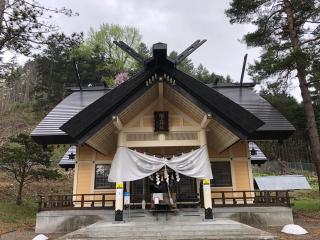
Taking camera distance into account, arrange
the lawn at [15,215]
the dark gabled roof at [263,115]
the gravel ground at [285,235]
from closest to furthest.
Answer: the gravel ground at [285,235] < the dark gabled roof at [263,115] < the lawn at [15,215]

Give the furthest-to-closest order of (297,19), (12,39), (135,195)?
(297,19) < (135,195) < (12,39)

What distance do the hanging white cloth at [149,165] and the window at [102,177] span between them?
9.29 ft

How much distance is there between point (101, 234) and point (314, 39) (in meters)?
12.4

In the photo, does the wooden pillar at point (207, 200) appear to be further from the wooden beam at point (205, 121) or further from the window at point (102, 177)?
the window at point (102, 177)

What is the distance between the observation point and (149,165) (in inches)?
393

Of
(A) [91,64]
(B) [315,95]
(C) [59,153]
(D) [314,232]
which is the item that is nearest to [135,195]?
(D) [314,232]

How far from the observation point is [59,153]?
99.3 ft

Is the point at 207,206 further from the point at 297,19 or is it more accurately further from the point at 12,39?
the point at 297,19

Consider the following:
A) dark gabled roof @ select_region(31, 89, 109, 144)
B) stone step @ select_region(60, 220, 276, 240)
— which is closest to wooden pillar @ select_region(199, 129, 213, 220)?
stone step @ select_region(60, 220, 276, 240)

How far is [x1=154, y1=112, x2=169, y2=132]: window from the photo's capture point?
35.4 ft

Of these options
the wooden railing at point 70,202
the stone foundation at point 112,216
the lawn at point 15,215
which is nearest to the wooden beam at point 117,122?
the wooden railing at point 70,202

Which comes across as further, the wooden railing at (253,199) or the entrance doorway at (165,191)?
the entrance doorway at (165,191)

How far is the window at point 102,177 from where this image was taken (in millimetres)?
12578

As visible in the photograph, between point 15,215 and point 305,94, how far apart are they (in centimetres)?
1453
